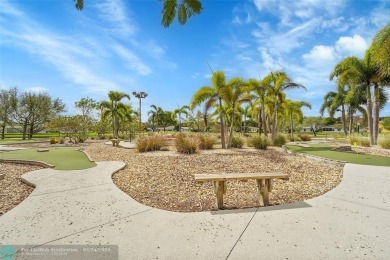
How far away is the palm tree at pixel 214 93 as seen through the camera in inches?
594

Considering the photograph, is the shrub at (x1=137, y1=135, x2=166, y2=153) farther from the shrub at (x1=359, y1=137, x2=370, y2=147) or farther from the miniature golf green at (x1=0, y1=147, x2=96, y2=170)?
the shrub at (x1=359, y1=137, x2=370, y2=147)

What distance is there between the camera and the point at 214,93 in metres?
15.5

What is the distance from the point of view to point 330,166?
8.66 metres

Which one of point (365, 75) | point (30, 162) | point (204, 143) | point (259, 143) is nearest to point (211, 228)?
point (30, 162)

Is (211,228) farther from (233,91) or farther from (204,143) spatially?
(233,91)

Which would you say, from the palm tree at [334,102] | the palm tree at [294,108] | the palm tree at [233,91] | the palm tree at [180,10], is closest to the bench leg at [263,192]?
the palm tree at [180,10]

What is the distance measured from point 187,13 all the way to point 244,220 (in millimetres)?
7288

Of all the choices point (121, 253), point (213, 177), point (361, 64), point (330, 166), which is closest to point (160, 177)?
point (213, 177)

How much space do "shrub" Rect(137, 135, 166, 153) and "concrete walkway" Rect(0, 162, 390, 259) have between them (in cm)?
802

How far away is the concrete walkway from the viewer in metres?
2.78

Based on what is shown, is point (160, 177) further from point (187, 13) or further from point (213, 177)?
point (187, 13)

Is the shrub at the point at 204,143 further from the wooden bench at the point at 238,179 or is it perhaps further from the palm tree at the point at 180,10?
the wooden bench at the point at 238,179

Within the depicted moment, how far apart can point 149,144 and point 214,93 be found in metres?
→ 5.55

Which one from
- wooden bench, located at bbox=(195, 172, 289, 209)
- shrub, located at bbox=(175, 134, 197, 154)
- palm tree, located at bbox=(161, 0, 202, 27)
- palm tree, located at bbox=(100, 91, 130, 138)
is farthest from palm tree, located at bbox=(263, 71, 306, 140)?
palm tree, located at bbox=(100, 91, 130, 138)
